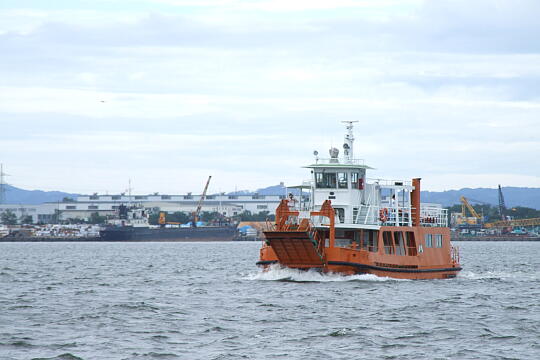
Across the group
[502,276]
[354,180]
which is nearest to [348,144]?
[354,180]

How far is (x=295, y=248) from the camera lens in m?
46.3

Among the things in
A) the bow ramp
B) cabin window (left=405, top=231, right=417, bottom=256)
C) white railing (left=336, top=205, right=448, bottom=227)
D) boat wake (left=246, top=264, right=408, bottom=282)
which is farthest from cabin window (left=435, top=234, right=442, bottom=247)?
the bow ramp

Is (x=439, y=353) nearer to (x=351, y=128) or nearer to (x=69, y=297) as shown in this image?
(x=69, y=297)

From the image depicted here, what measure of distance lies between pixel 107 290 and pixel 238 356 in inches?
838

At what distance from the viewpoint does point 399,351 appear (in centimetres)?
2789

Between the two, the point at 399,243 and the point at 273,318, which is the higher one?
the point at 399,243

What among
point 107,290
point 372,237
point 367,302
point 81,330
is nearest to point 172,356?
point 81,330

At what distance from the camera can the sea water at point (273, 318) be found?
27.9 m

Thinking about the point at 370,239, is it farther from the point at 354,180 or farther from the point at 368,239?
the point at 354,180

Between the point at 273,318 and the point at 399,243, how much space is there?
17.5 metres

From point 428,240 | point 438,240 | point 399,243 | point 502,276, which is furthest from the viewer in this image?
point 502,276

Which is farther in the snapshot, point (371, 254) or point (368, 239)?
point (368, 239)

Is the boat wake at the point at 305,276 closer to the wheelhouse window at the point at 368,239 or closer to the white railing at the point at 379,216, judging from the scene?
the wheelhouse window at the point at 368,239

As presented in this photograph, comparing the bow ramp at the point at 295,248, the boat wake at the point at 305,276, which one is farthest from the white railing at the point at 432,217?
the bow ramp at the point at 295,248
